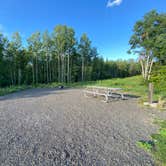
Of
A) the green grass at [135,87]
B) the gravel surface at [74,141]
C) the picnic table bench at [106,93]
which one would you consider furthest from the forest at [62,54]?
the gravel surface at [74,141]

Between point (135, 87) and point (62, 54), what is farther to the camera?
point (62, 54)

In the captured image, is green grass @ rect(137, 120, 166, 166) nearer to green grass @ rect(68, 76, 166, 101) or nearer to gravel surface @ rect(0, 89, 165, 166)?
gravel surface @ rect(0, 89, 165, 166)

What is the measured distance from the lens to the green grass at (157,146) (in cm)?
193

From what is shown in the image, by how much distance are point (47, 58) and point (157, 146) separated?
74.1 feet

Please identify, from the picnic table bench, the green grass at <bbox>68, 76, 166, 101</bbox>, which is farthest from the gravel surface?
the green grass at <bbox>68, 76, 166, 101</bbox>

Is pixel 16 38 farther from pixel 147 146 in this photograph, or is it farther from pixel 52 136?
pixel 147 146

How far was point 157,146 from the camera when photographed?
7.48 ft

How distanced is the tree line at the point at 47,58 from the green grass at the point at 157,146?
19906mm

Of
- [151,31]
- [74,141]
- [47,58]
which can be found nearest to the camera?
[74,141]

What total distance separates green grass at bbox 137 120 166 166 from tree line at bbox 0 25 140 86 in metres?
19.9

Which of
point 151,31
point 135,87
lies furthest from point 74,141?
point 151,31

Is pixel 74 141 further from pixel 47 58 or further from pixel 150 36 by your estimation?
pixel 47 58

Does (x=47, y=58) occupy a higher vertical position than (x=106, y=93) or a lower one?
higher

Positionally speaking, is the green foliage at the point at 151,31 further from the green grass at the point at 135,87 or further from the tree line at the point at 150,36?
the green grass at the point at 135,87
